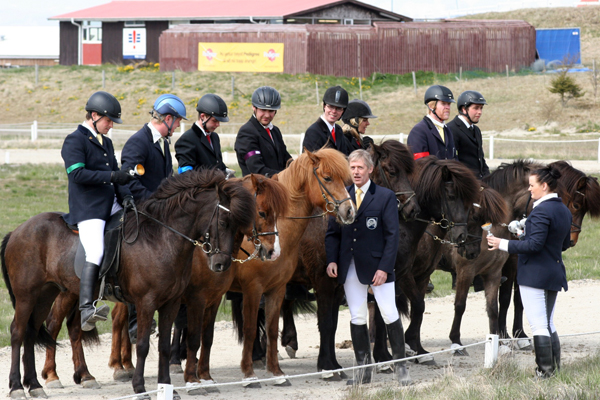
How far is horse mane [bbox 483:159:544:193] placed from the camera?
27.3ft

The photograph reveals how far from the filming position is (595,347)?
8.11 meters

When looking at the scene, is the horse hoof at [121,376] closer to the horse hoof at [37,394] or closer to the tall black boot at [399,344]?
the horse hoof at [37,394]

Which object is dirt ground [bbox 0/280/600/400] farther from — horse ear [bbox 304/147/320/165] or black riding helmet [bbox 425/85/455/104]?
black riding helmet [bbox 425/85/455/104]

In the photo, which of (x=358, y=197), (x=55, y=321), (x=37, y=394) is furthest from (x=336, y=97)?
(x=37, y=394)

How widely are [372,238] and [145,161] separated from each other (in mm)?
2278

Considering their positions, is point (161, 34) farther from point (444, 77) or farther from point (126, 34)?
point (444, 77)

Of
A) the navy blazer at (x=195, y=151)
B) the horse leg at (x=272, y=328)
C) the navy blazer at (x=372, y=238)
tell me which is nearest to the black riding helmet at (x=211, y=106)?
the navy blazer at (x=195, y=151)

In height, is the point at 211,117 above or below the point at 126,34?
below

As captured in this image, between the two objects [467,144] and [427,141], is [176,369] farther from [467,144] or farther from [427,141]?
[467,144]

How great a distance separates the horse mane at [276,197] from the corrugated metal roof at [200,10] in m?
41.7

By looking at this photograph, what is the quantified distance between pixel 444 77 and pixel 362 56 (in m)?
5.34

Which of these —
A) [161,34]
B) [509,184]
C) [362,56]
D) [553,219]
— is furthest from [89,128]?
[161,34]

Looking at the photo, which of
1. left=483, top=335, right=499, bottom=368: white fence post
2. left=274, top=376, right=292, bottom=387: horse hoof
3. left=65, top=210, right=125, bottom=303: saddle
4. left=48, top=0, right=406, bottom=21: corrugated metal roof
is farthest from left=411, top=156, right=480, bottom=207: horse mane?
left=48, top=0, right=406, bottom=21: corrugated metal roof

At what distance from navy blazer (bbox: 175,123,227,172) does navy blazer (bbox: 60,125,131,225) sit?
1.05 meters
